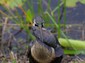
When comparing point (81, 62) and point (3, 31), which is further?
point (3, 31)

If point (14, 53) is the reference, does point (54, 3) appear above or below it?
above

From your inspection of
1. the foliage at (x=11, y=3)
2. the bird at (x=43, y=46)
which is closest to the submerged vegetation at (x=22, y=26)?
the foliage at (x=11, y=3)

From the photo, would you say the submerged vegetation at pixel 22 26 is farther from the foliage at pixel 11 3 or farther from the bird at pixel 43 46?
the bird at pixel 43 46

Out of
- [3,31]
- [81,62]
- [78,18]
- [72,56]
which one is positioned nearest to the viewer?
[81,62]

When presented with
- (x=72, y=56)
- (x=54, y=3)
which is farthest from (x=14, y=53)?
(x=54, y=3)

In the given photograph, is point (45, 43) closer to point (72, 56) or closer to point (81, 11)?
point (72, 56)

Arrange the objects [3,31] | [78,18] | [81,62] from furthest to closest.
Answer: [78,18] < [3,31] < [81,62]

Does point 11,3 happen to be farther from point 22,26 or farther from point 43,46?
point 43,46
